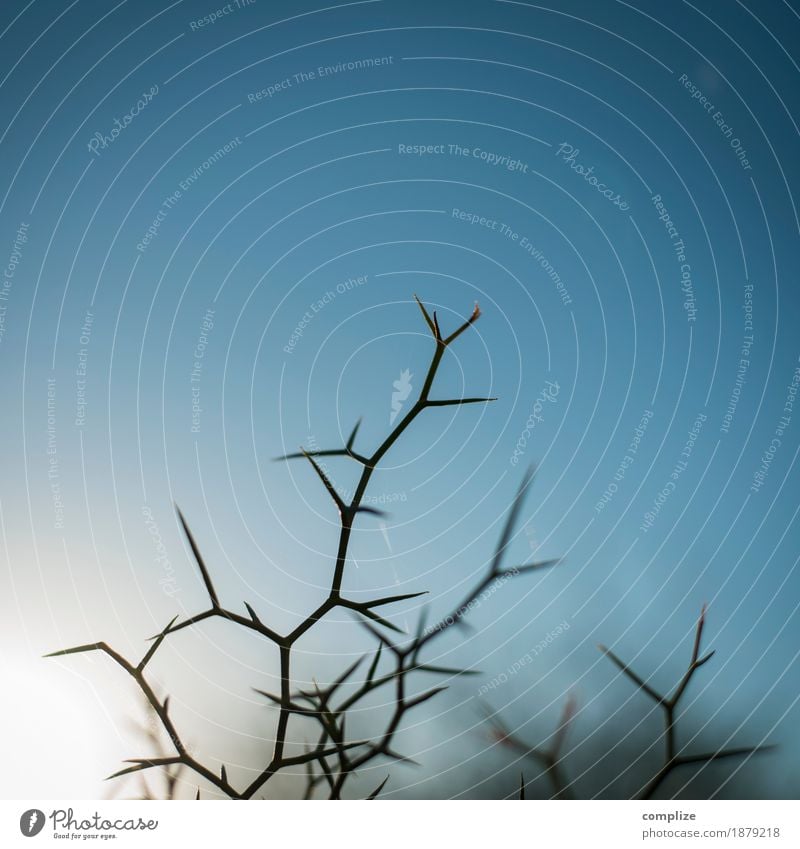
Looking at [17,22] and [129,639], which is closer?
[129,639]

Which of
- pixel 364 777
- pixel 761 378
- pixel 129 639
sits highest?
pixel 761 378

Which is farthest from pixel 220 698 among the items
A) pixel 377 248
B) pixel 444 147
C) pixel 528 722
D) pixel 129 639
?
pixel 444 147

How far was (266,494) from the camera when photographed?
0.61 meters

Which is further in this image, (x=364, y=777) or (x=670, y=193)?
(x=670, y=193)

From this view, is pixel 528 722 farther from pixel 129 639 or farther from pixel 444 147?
pixel 444 147

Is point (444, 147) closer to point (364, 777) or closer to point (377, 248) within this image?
point (377, 248)

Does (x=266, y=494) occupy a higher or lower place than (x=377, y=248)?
lower

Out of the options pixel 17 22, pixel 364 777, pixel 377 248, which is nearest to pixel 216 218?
pixel 377 248

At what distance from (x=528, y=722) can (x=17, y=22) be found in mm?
828

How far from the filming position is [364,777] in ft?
1.79

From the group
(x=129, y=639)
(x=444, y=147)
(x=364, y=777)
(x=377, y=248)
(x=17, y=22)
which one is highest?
(x=17, y=22)

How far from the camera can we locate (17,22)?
686 millimetres

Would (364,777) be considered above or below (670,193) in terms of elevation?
below

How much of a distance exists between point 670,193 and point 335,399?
0.42 metres
